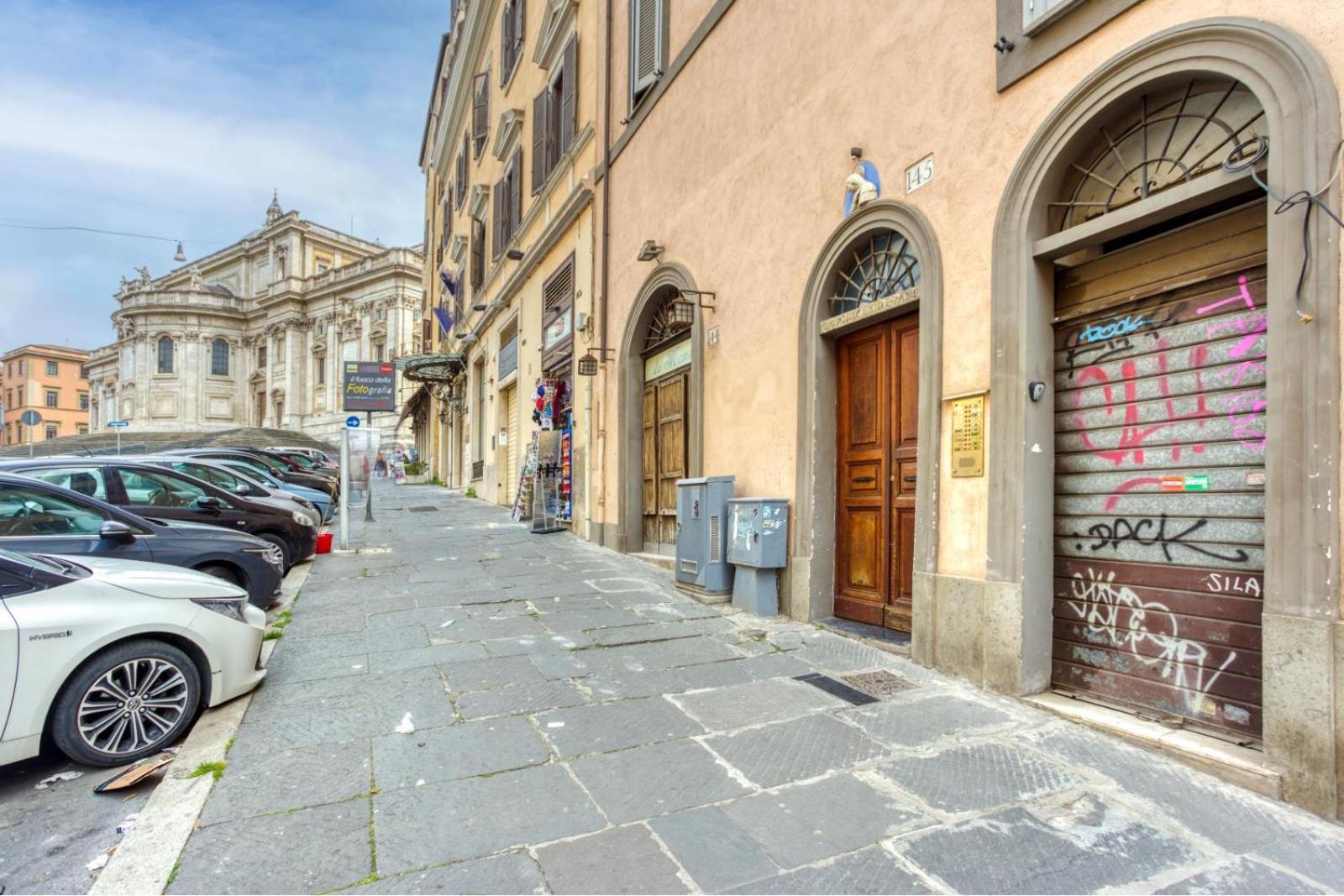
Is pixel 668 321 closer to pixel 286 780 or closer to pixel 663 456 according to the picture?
pixel 663 456

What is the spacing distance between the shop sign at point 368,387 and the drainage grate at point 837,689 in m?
9.42

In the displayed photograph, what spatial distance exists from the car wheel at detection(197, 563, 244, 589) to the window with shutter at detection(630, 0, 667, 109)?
779cm

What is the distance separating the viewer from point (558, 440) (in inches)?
541

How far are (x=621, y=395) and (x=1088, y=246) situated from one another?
23.7ft

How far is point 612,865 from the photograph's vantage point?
8.25 ft

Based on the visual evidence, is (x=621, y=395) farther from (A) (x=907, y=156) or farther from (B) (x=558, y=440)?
(A) (x=907, y=156)

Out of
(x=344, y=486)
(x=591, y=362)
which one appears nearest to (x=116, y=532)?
(x=344, y=486)

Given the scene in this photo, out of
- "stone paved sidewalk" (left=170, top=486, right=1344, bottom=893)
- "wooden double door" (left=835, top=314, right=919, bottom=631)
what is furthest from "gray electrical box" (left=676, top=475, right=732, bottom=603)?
"stone paved sidewalk" (left=170, top=486, right=1344, bottom=893)

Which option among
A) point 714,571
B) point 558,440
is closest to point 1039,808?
point 714,571

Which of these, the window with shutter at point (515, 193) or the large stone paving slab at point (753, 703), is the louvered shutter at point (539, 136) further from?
the large stone paving slab at point (753, 703)

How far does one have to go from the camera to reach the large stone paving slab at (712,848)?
2.46m

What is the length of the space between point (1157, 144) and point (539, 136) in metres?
13.0

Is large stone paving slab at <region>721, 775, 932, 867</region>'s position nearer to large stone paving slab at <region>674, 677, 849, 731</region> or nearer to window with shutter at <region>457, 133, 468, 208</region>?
large stone paving slab at <region>674, 677, 849, 731</region>

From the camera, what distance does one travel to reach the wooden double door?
217 inches
